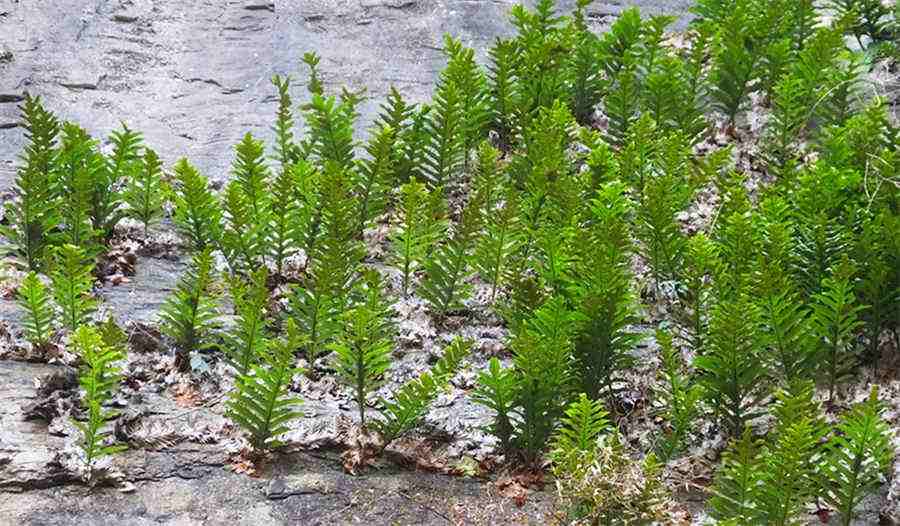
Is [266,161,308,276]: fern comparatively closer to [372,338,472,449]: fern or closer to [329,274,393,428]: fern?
[329,274,393,428]: fern

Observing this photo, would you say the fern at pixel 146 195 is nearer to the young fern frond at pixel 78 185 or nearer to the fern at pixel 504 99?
the young fern frond at pixel 78 185

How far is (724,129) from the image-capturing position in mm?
7824

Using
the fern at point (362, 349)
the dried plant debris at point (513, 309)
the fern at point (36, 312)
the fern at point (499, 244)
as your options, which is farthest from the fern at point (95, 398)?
the fern at point (499, 244)

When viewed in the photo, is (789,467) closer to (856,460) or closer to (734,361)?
(856,460)

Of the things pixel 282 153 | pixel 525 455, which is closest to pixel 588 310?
pixel 525 455

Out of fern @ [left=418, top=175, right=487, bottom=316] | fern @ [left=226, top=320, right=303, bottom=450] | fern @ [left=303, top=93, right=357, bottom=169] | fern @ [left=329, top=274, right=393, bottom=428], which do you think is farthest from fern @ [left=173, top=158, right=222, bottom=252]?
fern @ [left=226, top=320, right=303, bottom=450]

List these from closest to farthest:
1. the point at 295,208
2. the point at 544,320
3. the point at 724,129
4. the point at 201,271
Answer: the point at 544,320 → the point at 201,271 → the point at 295,208 → the point at 724,129

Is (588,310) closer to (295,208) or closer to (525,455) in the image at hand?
(525,455)

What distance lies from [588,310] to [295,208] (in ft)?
6.65

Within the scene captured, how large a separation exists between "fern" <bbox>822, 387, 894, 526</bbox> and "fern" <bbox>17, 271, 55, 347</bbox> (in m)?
3.65

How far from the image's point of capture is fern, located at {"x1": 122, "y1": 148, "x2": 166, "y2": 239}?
20.8 feet

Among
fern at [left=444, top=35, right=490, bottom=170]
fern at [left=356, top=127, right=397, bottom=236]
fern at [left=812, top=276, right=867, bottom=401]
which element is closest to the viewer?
fern at [left=812, top=276, right=867, bottom=401]

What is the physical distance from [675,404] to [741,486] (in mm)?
642

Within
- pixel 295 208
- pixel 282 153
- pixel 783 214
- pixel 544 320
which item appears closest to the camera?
pixel 544 320
